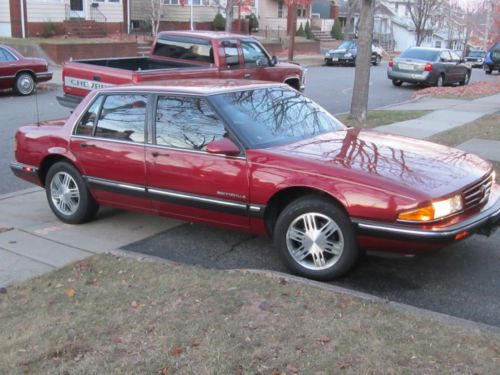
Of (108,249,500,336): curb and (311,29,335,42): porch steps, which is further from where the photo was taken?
(311,29,335,42): porch steps

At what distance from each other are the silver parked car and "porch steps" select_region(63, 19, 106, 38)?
1716 cm

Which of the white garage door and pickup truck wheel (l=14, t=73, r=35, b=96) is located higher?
the white garage door

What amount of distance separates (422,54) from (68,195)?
1833 centimetres

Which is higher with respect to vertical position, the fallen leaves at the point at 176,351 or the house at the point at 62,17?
the house at the point at 62,17

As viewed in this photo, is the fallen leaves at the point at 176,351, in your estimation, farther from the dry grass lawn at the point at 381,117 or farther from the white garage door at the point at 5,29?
the white garage door at the point at 5,29

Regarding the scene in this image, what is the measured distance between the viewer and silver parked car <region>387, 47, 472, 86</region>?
21.7m

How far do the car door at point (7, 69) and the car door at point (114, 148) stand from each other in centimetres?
1232

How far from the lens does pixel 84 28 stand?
32781mm

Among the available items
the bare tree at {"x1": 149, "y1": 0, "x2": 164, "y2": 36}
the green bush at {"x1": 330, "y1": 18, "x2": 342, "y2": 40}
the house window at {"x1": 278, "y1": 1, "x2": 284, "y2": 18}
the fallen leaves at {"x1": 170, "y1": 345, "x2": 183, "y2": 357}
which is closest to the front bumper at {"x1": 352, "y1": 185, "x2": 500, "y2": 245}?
the fallen leaves at {"x1": 170, "y1": 345, "x2": 183, "y2": 357}

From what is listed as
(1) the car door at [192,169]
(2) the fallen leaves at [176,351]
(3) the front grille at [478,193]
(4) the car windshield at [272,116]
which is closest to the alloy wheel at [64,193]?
(1) the car door at [192,169]

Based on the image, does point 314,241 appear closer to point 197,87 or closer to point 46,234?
point 197,87

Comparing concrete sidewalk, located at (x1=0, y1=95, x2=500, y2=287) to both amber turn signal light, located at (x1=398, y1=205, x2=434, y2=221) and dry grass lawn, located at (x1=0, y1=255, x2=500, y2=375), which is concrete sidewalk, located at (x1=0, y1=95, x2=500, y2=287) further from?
amber turn signal light, located at (x1=398, y1=205, x2=434, y2=221)

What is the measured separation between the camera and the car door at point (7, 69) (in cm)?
1741

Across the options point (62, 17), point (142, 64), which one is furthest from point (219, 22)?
point (142, 64)
